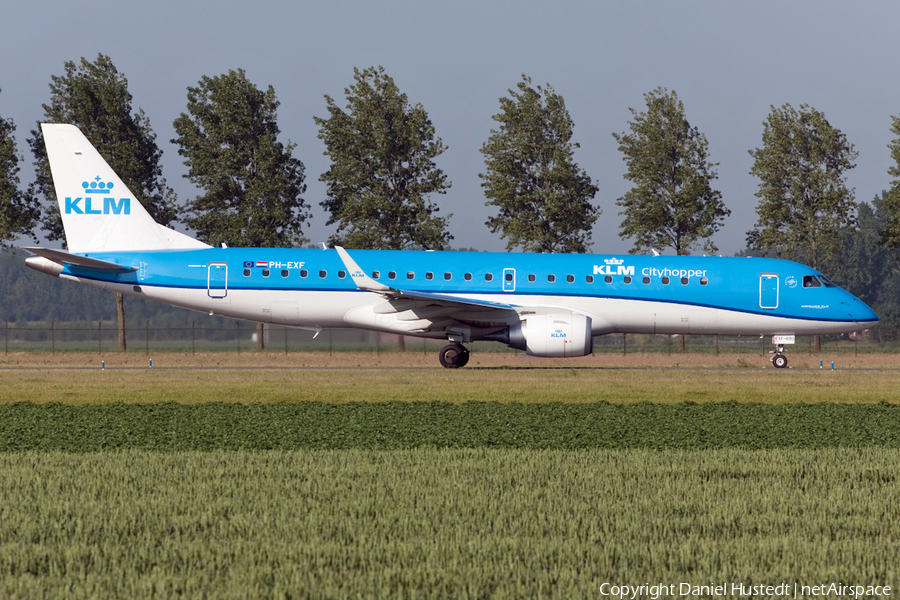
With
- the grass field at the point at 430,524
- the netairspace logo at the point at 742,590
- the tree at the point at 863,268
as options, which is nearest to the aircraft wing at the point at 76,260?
the grass field at the point at 430,524

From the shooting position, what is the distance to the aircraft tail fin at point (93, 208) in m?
28.1

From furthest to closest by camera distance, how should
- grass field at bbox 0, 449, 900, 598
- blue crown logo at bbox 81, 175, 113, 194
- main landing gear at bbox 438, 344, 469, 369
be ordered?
blue crown logo at bbox 81, 175, 113, 194 < main landing gear at bbox 438, 344, 469, 369 < grass field at bbox 0, 449, 900, 598

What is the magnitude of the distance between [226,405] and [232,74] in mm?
32334

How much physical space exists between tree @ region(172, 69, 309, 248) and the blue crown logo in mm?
14384

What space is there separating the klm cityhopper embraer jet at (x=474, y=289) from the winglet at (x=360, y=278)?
0.29m

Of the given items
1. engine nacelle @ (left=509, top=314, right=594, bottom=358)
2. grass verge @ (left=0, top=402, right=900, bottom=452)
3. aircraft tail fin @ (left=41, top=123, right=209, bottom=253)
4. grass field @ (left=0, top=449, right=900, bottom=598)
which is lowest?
grass field @ (left=0, top=449, right=900, bottom=598)

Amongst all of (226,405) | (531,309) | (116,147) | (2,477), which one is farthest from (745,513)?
(116,147)

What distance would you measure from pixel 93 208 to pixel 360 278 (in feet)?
29.7

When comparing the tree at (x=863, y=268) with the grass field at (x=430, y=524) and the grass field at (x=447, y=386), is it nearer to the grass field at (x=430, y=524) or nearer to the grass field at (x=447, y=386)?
the grass field at (x=447, y=386)

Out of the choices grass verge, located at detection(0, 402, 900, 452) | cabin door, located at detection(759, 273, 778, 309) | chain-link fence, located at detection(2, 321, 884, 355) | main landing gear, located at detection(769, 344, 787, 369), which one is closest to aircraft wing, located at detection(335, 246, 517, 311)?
chain-link fence, located at detection(2, 321, 884, 355)

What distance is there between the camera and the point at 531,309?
2650cm

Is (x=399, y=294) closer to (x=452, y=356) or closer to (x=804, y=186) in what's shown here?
(x=452, y=356)

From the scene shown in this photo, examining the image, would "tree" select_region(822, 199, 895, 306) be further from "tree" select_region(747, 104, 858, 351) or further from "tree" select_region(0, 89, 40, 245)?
"tree" select_region(0, 89, 40, 245)

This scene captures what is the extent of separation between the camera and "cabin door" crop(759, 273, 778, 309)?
89.5 feet
